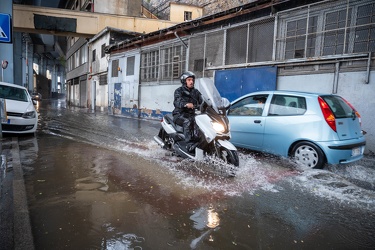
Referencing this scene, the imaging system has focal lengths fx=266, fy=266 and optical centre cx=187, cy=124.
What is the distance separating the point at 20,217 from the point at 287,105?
5153 mm

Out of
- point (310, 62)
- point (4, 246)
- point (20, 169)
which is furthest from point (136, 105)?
point (4, 246)

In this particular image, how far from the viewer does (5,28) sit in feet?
21.6

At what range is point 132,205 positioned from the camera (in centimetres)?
352

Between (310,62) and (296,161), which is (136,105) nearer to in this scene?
(310,62)

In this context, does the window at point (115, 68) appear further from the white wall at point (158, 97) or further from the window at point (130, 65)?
the white wall at point (158, 97)

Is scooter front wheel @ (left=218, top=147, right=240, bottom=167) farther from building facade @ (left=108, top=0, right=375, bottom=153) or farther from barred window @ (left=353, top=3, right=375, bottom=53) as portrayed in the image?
barred window @ (left=353, top=3, right=375, bottom=53)

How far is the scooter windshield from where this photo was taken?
5.09m

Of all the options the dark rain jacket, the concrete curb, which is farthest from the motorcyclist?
the concrete curb

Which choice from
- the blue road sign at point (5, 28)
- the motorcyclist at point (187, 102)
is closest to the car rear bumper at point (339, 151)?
the motorcyclist at point (187, 102)

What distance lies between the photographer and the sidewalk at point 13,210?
251 cm

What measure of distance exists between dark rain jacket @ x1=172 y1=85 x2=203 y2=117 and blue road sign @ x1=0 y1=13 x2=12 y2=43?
4537 mm

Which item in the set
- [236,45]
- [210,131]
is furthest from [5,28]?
[236,45]

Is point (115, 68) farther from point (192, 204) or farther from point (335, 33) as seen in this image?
point (192, 204)

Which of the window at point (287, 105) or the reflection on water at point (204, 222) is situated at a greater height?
the window at point (287, 105)
